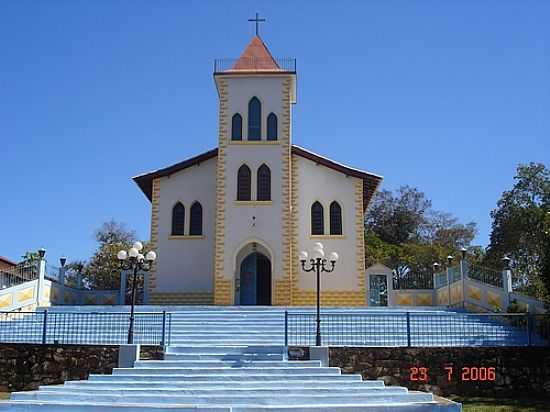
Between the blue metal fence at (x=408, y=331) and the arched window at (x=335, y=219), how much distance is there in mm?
10122

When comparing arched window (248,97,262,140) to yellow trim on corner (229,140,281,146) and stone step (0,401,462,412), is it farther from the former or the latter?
stone step (0,401,462,412)

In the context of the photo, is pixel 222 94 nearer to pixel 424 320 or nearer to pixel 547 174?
pixel 424 320

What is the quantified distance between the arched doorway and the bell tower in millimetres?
418


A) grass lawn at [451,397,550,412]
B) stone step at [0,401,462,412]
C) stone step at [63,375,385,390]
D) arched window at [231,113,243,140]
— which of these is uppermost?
arched window at [231,113,243,140]

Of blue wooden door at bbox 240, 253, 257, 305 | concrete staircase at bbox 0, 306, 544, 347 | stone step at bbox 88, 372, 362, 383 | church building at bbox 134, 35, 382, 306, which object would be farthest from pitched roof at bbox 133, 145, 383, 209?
stone step at bbox 88, 372, 362, 383

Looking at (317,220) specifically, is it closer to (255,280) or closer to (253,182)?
(253,182)

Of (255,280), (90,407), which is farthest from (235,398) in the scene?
(255,280)

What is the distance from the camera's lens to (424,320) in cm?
1848

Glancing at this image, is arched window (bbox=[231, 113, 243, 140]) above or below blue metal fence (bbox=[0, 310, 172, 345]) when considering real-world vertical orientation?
above

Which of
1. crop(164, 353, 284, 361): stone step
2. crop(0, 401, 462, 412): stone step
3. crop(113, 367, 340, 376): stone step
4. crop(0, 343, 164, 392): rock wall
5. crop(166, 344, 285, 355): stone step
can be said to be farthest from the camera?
crop(0, 343, 164, 392): rock wall

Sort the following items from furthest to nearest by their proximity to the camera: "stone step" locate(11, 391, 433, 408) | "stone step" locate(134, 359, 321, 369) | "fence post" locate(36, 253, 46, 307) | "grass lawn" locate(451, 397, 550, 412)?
"fence post" locate(36, 253, 46, 307)
"stone step" locate(134, 359, 321, 369)
"grass lawn" locate(451, 397, 550, 412)
"stone step" locate(11, 391, 433, 408)

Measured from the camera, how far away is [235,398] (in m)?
12.6

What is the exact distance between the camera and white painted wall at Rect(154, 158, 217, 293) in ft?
93.7

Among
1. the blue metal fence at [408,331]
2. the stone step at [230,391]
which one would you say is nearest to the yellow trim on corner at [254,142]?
the blue metal fence at [408,331]
